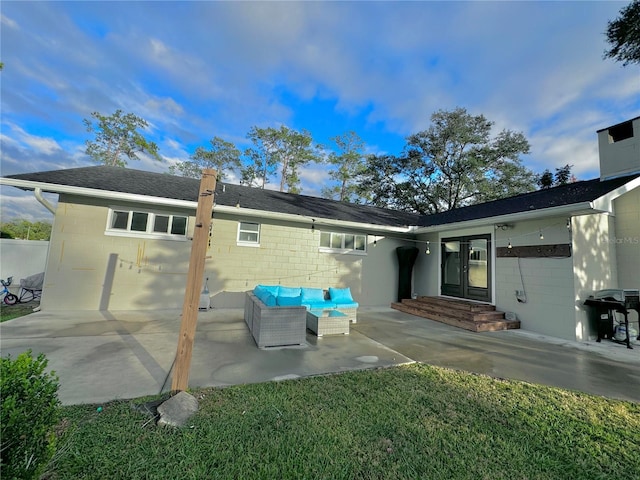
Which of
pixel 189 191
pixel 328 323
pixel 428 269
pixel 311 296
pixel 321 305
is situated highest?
pixel 189 191

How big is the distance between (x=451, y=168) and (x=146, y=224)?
65.8ft

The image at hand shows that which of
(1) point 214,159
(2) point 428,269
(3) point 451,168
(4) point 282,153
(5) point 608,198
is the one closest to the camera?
(5) point 608,198

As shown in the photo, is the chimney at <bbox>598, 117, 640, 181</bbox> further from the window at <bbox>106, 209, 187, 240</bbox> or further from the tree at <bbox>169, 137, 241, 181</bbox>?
the tree at <bbox>169, 137, 241, 181</bbox>

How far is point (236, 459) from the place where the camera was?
1954 millimetres

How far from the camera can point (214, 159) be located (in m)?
23.8

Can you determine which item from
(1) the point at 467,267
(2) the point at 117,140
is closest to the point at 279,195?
(1) the point at 467,267

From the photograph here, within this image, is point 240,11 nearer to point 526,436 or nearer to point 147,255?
point 147,255

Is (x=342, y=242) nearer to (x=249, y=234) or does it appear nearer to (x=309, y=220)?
(x=309, y=220)

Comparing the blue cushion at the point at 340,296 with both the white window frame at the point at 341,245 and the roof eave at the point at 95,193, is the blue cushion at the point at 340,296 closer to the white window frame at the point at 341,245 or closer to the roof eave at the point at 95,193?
the white window frame at the point at 341,245

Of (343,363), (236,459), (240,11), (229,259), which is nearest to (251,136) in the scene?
(240,11)

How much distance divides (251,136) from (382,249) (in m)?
17.2

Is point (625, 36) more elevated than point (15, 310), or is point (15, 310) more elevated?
point (625, 36)

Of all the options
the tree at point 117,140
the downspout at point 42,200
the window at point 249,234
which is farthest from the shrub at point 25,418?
the tree at point 117,140

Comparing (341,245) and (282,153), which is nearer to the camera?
(341,245)
